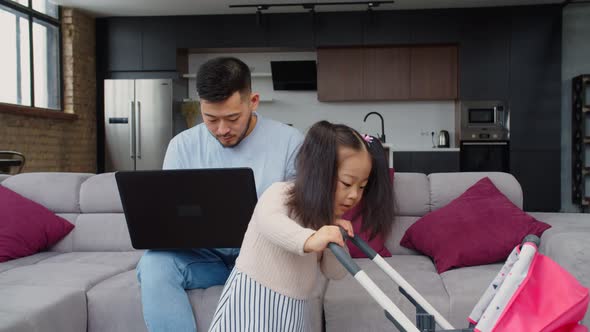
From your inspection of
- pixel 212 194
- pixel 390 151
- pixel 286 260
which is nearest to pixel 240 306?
pixel 286 260

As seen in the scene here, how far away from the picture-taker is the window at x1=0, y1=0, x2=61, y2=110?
18.7ft

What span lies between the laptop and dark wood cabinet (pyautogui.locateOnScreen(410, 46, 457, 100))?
→ 554 cm

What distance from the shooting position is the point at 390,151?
645cm

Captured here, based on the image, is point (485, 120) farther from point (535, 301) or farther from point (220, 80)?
point (535, 301)

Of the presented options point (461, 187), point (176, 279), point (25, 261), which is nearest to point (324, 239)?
point (176, 279)

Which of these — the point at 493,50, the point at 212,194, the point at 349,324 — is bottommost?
the point at 349,324

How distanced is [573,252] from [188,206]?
1310 millimetres

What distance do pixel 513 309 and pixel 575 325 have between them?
0.12 m

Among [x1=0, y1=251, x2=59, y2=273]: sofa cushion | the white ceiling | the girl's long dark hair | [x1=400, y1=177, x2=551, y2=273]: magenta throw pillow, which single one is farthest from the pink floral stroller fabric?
the white ceiling

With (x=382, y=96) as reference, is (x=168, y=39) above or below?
above

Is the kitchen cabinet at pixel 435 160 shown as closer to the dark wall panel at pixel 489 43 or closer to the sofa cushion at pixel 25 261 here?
the dark wall panel at pixel 489 43

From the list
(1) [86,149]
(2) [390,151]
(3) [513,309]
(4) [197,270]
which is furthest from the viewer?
(1) [86,149]

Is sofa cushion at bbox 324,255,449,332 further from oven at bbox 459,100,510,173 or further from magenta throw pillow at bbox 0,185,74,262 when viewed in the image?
oven at bbox 459,100,510,173

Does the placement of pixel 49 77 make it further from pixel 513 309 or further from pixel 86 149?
pixel 513 309
